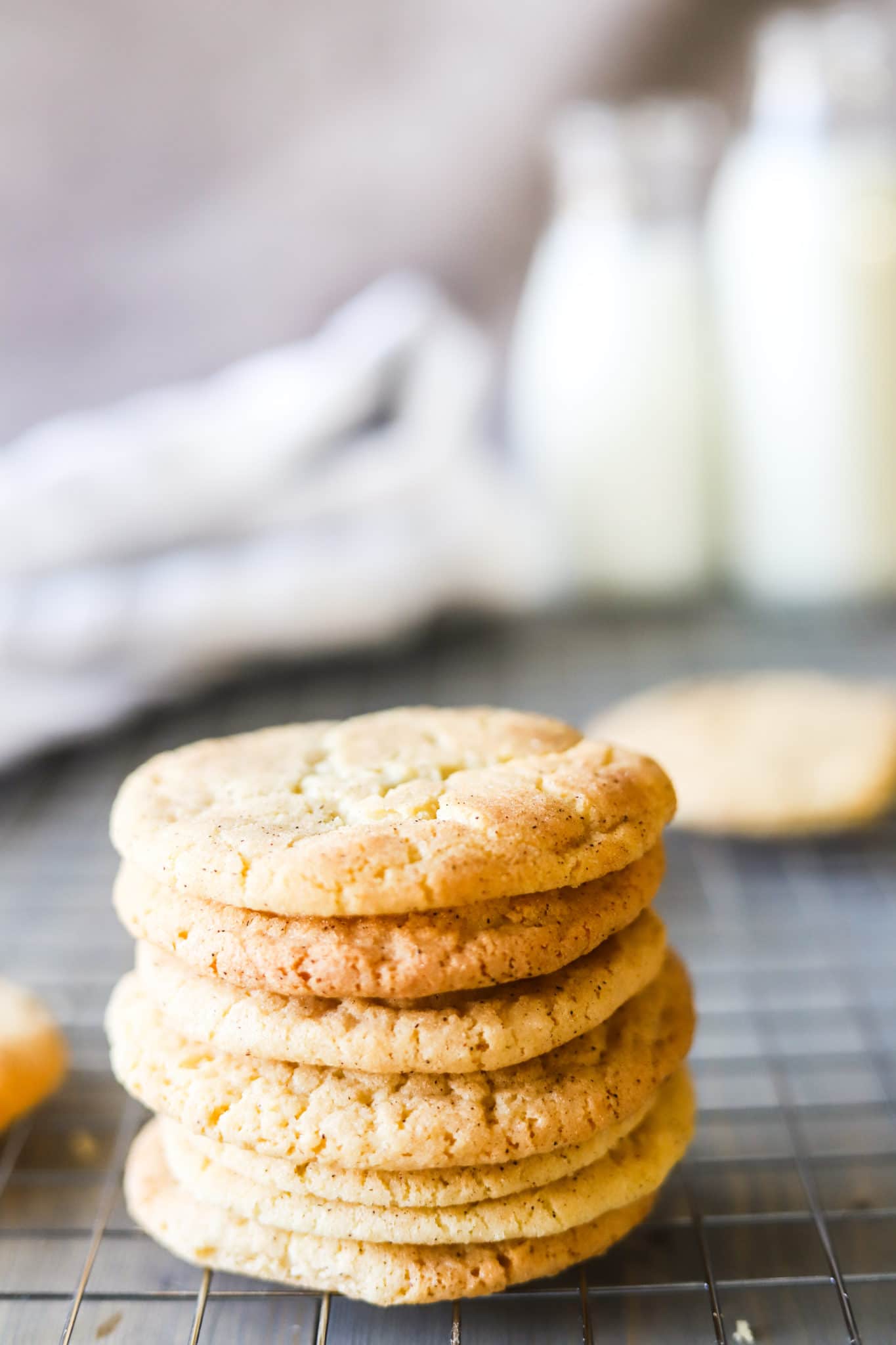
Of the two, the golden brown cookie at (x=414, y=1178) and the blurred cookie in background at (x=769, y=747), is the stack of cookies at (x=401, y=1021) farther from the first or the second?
the blurred cookie in background at (x=769, y=747)

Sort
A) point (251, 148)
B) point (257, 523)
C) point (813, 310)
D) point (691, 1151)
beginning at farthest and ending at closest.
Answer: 1. point (251, 148)
2. point (813, 310)
3. point (257, 523)
4. point (691, 1151)

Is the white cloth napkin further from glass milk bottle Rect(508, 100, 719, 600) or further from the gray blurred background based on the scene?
the gray blurred background

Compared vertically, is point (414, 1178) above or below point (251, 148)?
below

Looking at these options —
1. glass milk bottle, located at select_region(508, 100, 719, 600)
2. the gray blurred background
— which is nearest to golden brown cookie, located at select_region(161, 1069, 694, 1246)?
glass milk bottle, located at select_region(508, 100, 719, 600)

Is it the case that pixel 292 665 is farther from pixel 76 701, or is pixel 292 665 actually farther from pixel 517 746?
pixel 517 746

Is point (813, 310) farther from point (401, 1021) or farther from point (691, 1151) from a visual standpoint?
point (401, 1021)

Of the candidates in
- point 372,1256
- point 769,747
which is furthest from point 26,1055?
point 769,747
